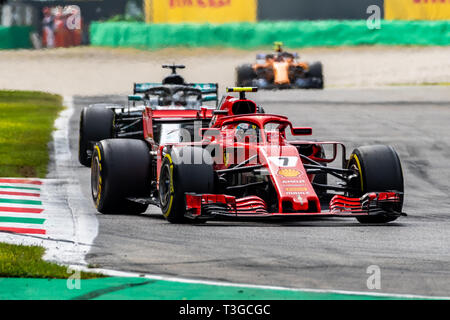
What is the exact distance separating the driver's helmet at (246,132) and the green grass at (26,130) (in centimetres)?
583

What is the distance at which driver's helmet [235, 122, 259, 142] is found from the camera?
1314 centimetres

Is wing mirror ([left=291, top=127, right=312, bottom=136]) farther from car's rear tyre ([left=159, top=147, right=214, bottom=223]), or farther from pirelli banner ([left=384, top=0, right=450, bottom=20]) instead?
pirelli banner ([left=384, top=0, right=450, bottom=20])

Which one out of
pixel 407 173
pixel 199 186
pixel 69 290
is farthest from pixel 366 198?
pixel 407 173

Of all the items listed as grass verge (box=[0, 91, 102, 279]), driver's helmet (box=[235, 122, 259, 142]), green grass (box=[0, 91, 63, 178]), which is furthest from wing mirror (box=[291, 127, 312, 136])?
green grass (box=[0, 91, 63, 178])

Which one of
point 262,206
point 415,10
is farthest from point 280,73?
point 262,206

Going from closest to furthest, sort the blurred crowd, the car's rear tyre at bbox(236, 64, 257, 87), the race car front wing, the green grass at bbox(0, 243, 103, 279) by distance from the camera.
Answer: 1. the green grass at bbox(0, 243, 103, 279)
2. the race car front wing
3. the car's rear tyre at bbox(236, 64, 257, 87)
4. the blurred crowd

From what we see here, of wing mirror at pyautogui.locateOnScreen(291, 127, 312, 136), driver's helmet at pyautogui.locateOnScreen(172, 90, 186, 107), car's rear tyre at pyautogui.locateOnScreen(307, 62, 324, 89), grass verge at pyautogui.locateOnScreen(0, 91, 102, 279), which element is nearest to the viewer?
grass verge at pyautogui.locateOnScreen(0, 91, 102, 279)

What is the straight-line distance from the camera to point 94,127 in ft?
63.0

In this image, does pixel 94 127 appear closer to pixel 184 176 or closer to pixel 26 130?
pixel 26 130

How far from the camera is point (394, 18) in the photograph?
6006 cm

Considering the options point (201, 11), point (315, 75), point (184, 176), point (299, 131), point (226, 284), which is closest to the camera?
point (226, 284)

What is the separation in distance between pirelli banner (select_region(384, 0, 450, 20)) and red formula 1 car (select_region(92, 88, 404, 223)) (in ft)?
154

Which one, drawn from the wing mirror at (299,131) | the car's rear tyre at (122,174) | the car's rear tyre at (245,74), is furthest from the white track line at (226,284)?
the car's rear tyre at (245,74)

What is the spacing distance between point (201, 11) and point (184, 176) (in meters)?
47.1
